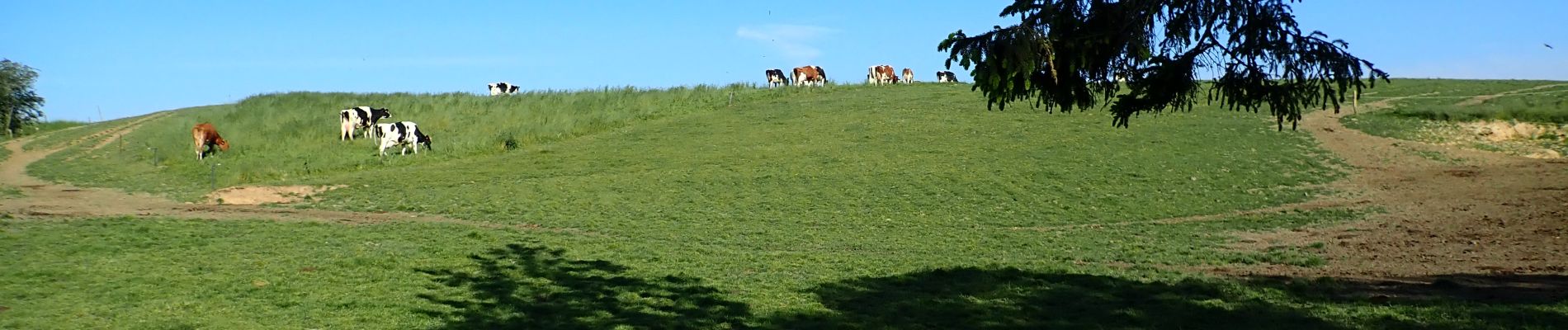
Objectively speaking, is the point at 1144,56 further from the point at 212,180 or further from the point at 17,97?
the point at 17,97

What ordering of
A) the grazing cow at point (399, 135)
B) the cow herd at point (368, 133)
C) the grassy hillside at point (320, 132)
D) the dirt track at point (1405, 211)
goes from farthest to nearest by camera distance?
the cow herd at point (368, 133) < the grazing cow at point (399, 135) < the grassy hillside at point (320, 132) < the dirt track at point (1405, 211)

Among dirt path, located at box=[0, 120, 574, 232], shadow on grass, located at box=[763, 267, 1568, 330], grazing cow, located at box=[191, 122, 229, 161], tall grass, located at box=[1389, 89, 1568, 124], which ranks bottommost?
dirt path, located at box=[0, 120, 574, 232]

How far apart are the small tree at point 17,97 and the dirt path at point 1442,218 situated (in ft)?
190

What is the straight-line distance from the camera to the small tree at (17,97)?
55.6 metres

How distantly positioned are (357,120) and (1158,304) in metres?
34.1

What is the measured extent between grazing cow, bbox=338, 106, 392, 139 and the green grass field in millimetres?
988

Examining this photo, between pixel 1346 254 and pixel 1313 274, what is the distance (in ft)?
8.63

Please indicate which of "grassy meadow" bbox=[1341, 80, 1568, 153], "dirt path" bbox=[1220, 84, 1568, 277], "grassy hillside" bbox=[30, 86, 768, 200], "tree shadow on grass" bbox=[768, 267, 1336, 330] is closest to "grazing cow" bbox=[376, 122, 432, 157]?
"grassy hillside" bbox=[30, 86, 768, 200]

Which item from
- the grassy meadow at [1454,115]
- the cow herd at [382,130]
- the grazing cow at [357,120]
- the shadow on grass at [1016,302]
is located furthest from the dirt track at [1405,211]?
the grazing cow at [357,120]

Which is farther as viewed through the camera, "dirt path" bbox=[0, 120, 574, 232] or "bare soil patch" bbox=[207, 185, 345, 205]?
"bare soil patch" bbox=[207, 185, 345, 205]

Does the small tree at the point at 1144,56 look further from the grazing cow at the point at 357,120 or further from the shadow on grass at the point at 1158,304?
the grazing cow at the point at 357,120

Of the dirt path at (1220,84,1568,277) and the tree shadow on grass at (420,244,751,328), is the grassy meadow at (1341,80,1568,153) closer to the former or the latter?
the dirt path at (1220,84,1568,277)

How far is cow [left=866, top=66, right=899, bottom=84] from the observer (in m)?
60.7

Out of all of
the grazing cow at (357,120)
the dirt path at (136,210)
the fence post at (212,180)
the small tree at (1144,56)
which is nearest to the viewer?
the small tree at (1144,56)
